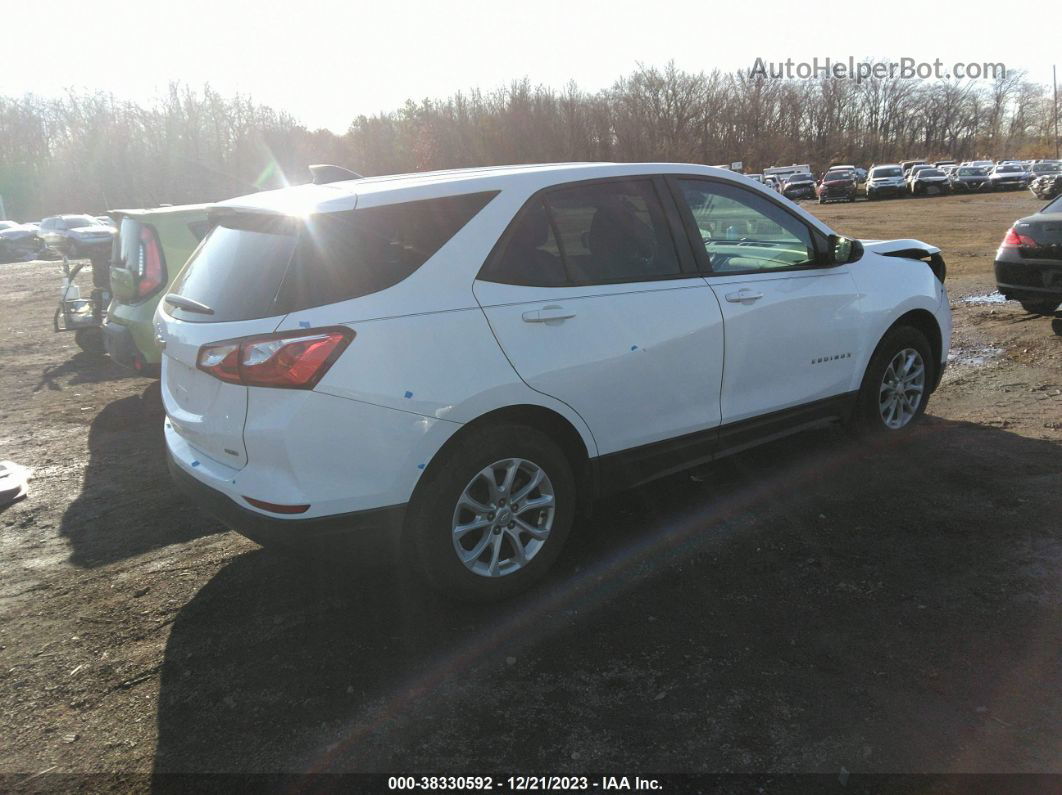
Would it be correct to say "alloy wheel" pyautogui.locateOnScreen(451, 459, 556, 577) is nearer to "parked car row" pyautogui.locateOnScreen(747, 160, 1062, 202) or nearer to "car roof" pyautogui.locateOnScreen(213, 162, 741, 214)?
"car roof" pyautogui.locateOnScreen(213, 162, 741, 214)

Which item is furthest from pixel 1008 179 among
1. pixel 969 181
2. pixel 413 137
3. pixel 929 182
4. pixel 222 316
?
pixel 222 316

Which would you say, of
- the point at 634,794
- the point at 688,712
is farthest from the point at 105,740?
the point at 688,712

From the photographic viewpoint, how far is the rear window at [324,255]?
3.18m

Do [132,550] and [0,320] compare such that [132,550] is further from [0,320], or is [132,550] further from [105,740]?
[0,320]

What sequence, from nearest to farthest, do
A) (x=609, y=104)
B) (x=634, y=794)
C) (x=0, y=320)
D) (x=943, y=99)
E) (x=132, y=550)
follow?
(x=634, y=794)
(x=132, y=550)
(x=0, y=320)
(x=609, y=104)
(x=943, y=99)

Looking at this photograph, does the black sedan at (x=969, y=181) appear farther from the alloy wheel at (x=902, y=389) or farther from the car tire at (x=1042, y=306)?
the alloy wheel at (x=902, y=389)

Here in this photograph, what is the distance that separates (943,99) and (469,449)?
114329 mm

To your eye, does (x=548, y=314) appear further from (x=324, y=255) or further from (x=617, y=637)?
(x=617, y=637)

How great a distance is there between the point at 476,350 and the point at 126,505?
3044mm

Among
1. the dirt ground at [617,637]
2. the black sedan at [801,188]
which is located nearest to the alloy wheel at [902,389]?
the dirt ground at [617,637]

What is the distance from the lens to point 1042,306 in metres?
8.21

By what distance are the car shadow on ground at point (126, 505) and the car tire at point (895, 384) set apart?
156 inches

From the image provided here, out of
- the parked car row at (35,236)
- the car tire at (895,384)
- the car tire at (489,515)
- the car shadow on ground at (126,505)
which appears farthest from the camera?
the parked car row at (35,236)

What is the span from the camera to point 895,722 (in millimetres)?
2693
